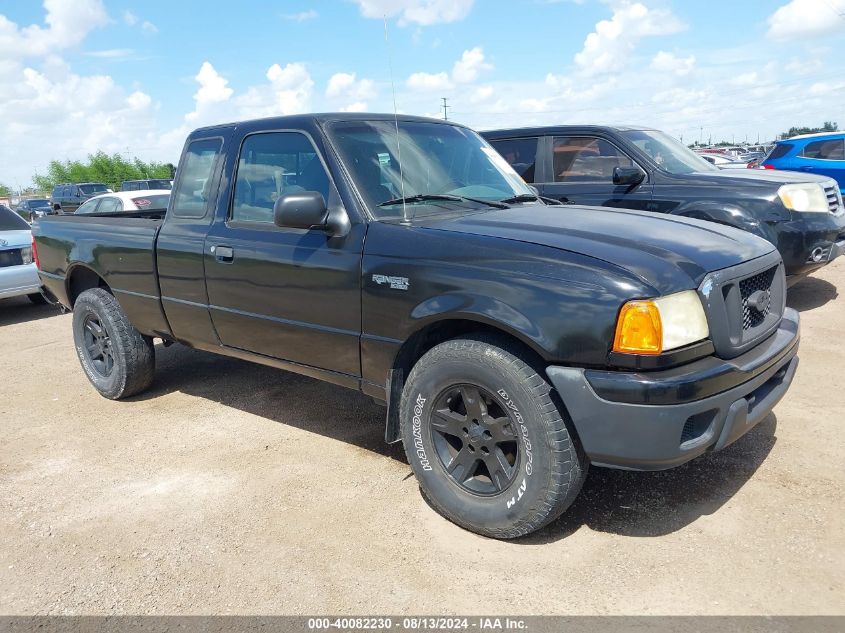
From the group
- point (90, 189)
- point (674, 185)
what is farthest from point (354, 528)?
point (90, 189)

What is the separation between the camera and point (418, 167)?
375 cm

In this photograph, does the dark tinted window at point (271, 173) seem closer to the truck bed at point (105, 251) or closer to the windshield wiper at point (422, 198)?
the windshield wiper at point (422, 198)

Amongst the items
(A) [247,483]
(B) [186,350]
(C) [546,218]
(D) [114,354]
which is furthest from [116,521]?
(B) [186,350]

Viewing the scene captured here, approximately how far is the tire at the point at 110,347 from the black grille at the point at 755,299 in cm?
414

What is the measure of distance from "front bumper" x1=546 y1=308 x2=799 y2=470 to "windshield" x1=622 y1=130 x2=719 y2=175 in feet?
15.4

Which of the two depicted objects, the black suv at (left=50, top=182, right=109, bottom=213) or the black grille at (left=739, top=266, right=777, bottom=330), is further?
the black suv at (left=50, top=182, right=109, bottom=213)

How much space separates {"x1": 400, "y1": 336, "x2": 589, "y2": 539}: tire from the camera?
9.10 ft

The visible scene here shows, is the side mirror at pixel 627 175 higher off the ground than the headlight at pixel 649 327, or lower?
higher

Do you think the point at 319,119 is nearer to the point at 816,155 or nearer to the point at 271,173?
the point at 271,173

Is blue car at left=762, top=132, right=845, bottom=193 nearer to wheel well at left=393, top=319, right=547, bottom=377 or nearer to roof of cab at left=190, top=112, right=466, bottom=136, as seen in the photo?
roof of cab at left=190, top=112, right=466, bottom=136

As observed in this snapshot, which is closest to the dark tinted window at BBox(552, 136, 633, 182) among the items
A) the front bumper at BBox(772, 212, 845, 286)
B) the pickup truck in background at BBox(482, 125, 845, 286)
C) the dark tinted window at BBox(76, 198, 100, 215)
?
the pickup truck in background at BBox(482, 125, 845, 286)

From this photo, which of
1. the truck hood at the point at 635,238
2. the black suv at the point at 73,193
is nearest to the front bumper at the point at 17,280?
the truck hood at the point at 635,238

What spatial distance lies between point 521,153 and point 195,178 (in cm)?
418

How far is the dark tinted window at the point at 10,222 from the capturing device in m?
8.99
